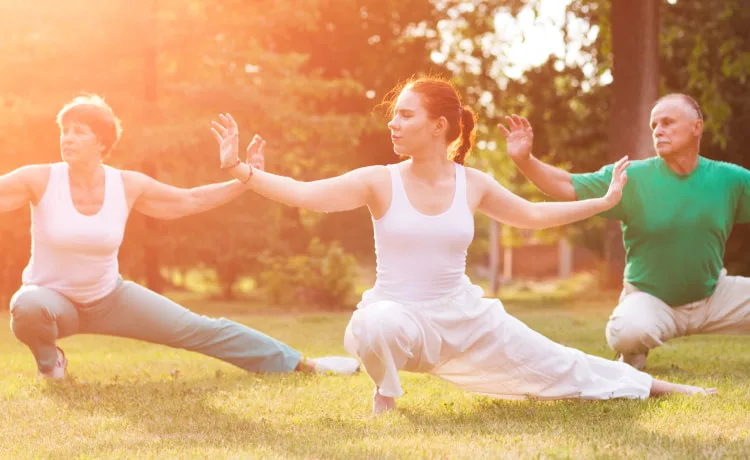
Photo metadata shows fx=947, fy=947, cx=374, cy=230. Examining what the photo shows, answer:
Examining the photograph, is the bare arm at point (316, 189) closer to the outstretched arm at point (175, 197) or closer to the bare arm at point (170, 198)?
the outstretched arm at point (175, 197)

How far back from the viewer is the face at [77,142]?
236 inches

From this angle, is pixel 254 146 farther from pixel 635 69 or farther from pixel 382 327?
pixel 635 69

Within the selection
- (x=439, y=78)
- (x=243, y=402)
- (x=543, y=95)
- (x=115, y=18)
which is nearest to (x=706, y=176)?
(x=439, y=78)

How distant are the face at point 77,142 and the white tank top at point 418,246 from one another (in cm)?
218

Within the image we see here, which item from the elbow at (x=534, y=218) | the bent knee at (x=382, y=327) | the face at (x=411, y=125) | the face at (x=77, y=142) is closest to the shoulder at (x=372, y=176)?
the face at (x=411, y=125)

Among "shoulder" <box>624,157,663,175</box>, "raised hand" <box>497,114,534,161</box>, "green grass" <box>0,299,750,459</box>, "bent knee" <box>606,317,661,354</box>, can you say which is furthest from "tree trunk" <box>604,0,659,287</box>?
"raised hand" <box>497,114,534,161</box>

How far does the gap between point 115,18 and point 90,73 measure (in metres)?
0.93

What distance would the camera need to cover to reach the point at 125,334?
6.30 m

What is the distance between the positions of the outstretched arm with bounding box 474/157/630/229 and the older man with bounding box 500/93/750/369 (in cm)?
68

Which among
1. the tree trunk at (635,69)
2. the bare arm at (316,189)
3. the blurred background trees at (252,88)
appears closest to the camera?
the bare arm at (316,189)

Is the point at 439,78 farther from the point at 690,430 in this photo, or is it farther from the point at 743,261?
the point at 743,261

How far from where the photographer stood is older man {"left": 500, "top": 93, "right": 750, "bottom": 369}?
6090 mm

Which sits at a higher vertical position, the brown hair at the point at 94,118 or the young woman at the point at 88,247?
the brown hair at the point at 94,118

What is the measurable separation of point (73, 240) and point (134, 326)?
701 millimetres
